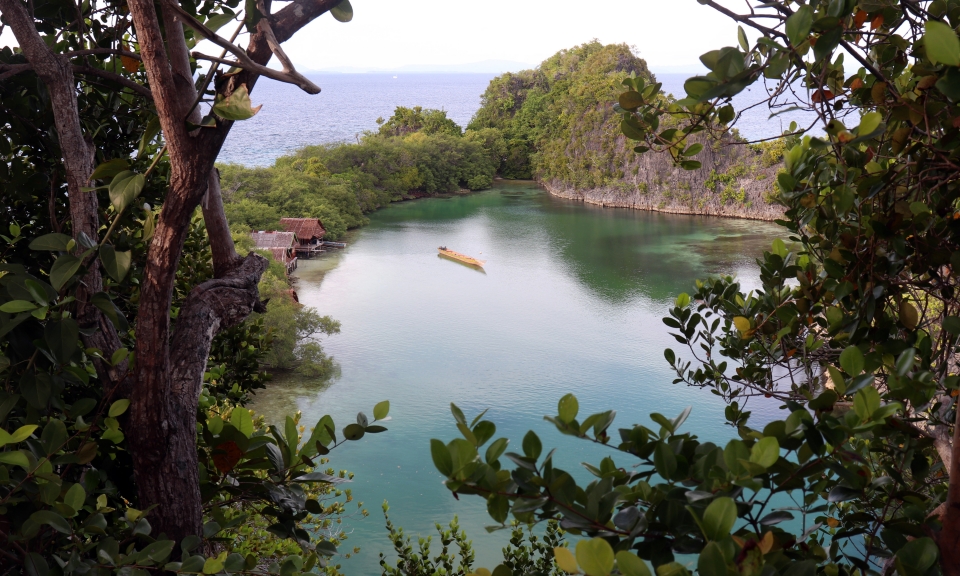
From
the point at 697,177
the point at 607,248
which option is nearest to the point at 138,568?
the point at 607,248

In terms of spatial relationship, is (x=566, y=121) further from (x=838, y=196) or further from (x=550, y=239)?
(x=838, y=196)

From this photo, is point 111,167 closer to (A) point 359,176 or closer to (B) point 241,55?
(B) point 241,55

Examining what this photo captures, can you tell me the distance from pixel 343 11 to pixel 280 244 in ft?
48.7

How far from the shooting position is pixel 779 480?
2.23ft

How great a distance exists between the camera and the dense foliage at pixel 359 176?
1803cm

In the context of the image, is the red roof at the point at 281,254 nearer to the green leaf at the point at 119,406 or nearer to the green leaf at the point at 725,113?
the green leaf at the point at 119,406

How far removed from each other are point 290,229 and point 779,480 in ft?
55.1

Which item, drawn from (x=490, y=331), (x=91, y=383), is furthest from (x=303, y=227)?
(x=91, y=383)

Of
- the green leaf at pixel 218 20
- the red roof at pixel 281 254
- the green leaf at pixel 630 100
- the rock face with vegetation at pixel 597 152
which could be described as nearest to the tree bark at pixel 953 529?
the green leaf at pixel 630 100

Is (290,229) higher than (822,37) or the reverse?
the reverse

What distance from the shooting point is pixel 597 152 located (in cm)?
2369

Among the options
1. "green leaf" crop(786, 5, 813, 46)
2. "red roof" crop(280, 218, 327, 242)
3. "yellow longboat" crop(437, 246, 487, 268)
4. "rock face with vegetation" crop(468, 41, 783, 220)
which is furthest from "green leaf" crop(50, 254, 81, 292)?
"red roof" crop(280, 218, 327, 242)

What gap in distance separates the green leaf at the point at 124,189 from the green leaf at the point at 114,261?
0.06m

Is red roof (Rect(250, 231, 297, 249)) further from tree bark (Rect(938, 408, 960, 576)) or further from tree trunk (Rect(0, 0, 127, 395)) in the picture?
tree bark (Rect(938, 408, 960, 576))
